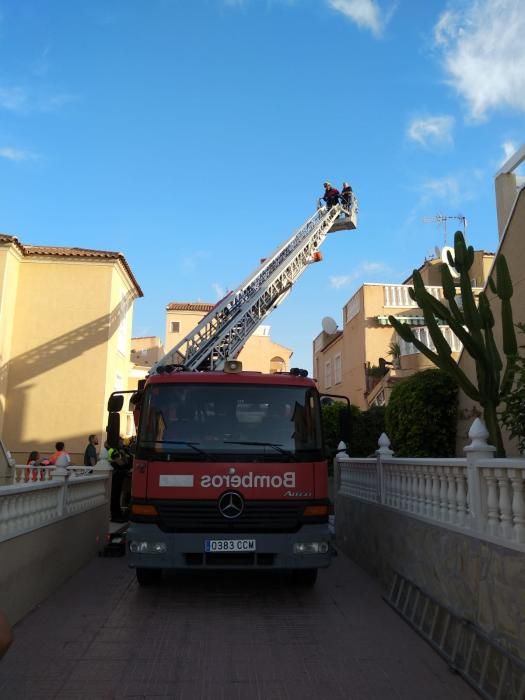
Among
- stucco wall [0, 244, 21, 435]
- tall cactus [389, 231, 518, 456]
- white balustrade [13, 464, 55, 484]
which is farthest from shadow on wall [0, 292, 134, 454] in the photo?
tall cactus [389, 231, 518, 456]

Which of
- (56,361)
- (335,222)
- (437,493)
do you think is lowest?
(437,493)

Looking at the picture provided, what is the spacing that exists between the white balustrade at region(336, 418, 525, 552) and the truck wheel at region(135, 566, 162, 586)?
280 cm

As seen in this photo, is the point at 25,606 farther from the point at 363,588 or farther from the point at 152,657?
the point at 363,588

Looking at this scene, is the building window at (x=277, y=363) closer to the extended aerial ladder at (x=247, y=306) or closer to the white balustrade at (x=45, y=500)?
the extended aerial ladder at (x=247, y=306)

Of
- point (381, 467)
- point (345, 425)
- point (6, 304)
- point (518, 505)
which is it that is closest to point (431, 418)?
point (381, 467)

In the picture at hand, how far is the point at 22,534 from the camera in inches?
195

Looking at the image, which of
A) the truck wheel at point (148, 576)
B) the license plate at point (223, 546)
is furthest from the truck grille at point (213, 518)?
the truck wheel at point (148, 576)

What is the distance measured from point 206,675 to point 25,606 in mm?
2157

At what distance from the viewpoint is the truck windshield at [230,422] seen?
5.59 meters

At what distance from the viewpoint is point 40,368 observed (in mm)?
18297

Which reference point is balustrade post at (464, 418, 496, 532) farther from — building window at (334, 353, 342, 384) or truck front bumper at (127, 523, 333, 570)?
building window at (334, 353, 342, 384)

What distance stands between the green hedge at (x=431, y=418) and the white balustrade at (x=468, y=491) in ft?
11.6

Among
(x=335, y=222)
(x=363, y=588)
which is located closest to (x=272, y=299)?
(x=335, y=222)

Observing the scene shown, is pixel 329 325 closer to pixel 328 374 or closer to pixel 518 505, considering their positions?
pixel 328 374
